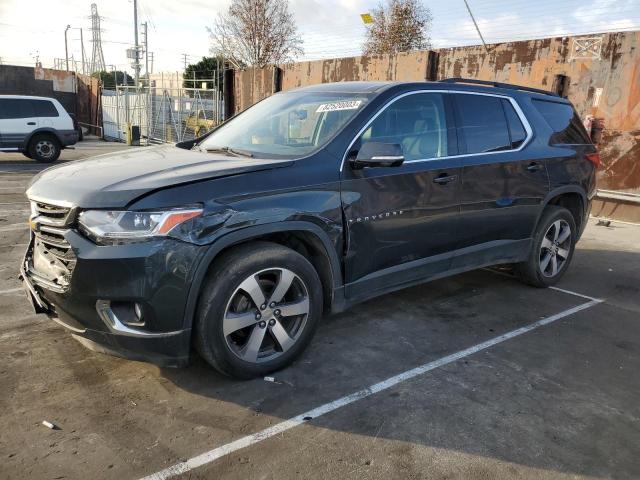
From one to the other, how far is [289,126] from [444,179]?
48.7 inches

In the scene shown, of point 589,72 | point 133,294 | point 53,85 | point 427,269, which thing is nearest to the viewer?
point 133,294

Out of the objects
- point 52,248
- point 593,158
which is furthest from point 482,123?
point 52,248

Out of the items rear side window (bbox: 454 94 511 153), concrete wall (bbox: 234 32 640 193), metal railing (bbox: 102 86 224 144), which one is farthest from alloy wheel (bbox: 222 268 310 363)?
metal railing (bbox: 102 86 224 144)

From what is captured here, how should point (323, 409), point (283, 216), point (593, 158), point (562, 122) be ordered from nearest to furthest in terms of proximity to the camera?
point (323, 409) < point (283, 216) < point (562, 122) < point (593, 158)

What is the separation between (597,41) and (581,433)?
7.86 meters

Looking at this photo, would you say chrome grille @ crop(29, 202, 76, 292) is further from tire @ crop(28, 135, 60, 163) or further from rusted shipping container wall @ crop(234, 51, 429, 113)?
tire @ crop(28, 135, 60, 163)

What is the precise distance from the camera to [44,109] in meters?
15.1

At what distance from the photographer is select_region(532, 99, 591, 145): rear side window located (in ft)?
16.6

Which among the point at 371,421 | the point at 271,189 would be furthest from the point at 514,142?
the point at 371,421

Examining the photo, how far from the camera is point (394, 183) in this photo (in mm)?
3688

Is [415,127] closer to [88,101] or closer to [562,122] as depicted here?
[562,122]

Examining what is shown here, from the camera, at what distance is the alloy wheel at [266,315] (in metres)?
3.08

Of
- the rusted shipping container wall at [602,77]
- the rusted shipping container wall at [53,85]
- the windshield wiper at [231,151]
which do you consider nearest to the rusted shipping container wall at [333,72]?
the rusted shipping container wall at [602,77]

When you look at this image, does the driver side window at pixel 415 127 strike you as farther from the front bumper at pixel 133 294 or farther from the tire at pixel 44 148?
the tire at pixel 44 148
